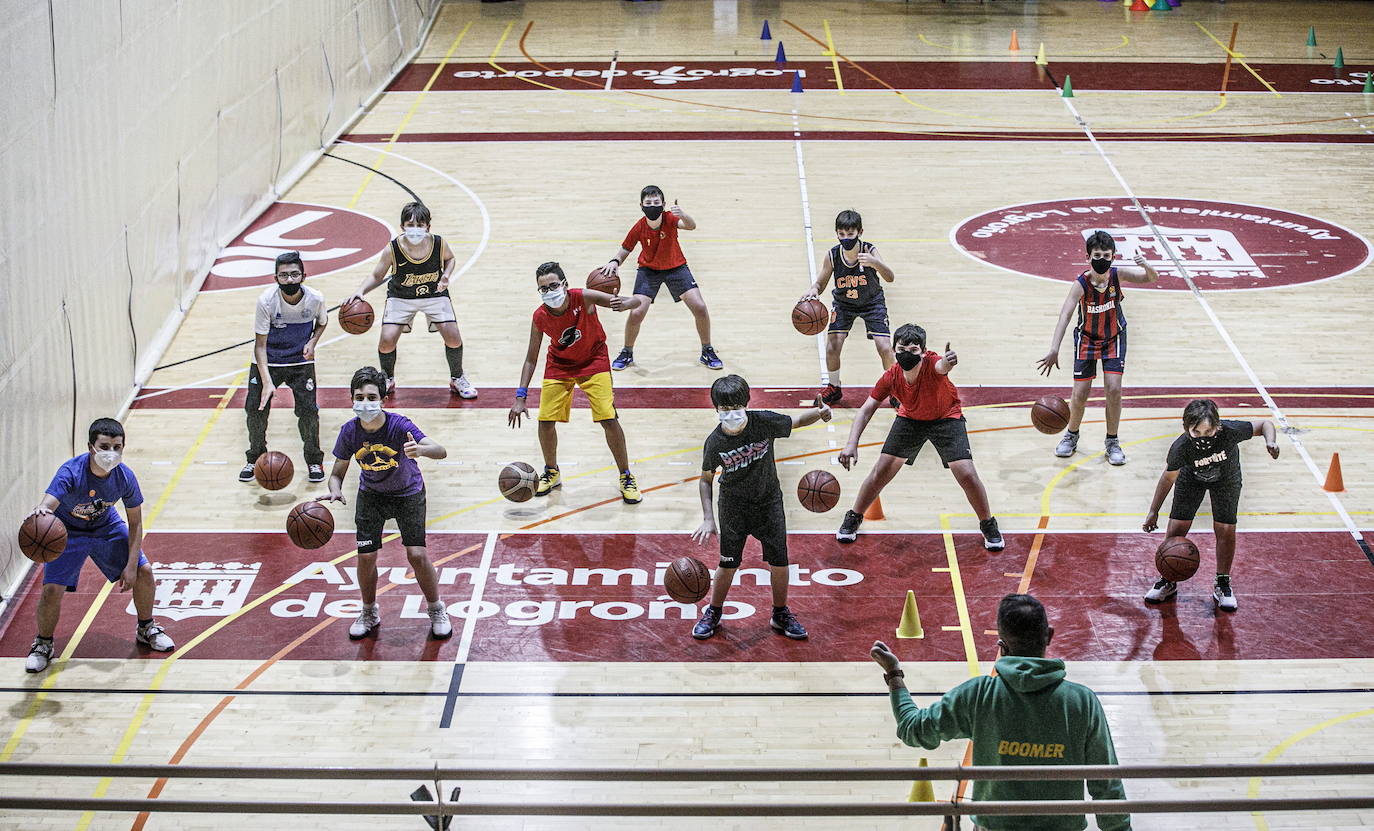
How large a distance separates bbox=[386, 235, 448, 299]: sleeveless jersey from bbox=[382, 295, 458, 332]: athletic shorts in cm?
4

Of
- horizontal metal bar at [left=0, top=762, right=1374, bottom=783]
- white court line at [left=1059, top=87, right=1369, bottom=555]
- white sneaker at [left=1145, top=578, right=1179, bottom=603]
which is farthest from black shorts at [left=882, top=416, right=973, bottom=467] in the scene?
horizontal metal bar at [left=0, top=762, right=1374, bottom=783]

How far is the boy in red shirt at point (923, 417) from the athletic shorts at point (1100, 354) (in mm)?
1954

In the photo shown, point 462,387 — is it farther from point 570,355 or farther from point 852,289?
point 852,289

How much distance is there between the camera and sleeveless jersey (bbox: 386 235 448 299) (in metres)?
13.2

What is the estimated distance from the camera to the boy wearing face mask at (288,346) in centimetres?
1179

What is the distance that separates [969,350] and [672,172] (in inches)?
287

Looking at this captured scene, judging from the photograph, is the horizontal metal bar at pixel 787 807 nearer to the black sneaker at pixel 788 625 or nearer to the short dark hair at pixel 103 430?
the short dark hair at pixel 103 430

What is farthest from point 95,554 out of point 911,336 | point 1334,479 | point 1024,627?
point 1334,479

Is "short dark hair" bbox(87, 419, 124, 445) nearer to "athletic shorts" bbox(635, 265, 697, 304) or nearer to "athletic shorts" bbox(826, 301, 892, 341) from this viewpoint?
"athletic shorts" bbox(635, 265, 697, 304)

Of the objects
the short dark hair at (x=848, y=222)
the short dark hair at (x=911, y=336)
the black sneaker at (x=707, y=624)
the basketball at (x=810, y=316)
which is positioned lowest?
the black sneaker at (x=707, y=624)

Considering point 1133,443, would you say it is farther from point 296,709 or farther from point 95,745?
point 95,745

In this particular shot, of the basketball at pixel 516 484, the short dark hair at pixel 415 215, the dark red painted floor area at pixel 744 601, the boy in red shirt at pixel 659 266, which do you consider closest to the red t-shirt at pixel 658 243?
the boy in red shirt at pixel 659 266

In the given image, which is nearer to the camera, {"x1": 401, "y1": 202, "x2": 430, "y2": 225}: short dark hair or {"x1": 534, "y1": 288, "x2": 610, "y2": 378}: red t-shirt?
{"x1": 534, "y1": 288, "x2": 610, "y2": 378}: red t-shirt

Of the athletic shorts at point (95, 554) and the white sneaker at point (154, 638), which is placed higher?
the athletic shorts at point (95, 554)
